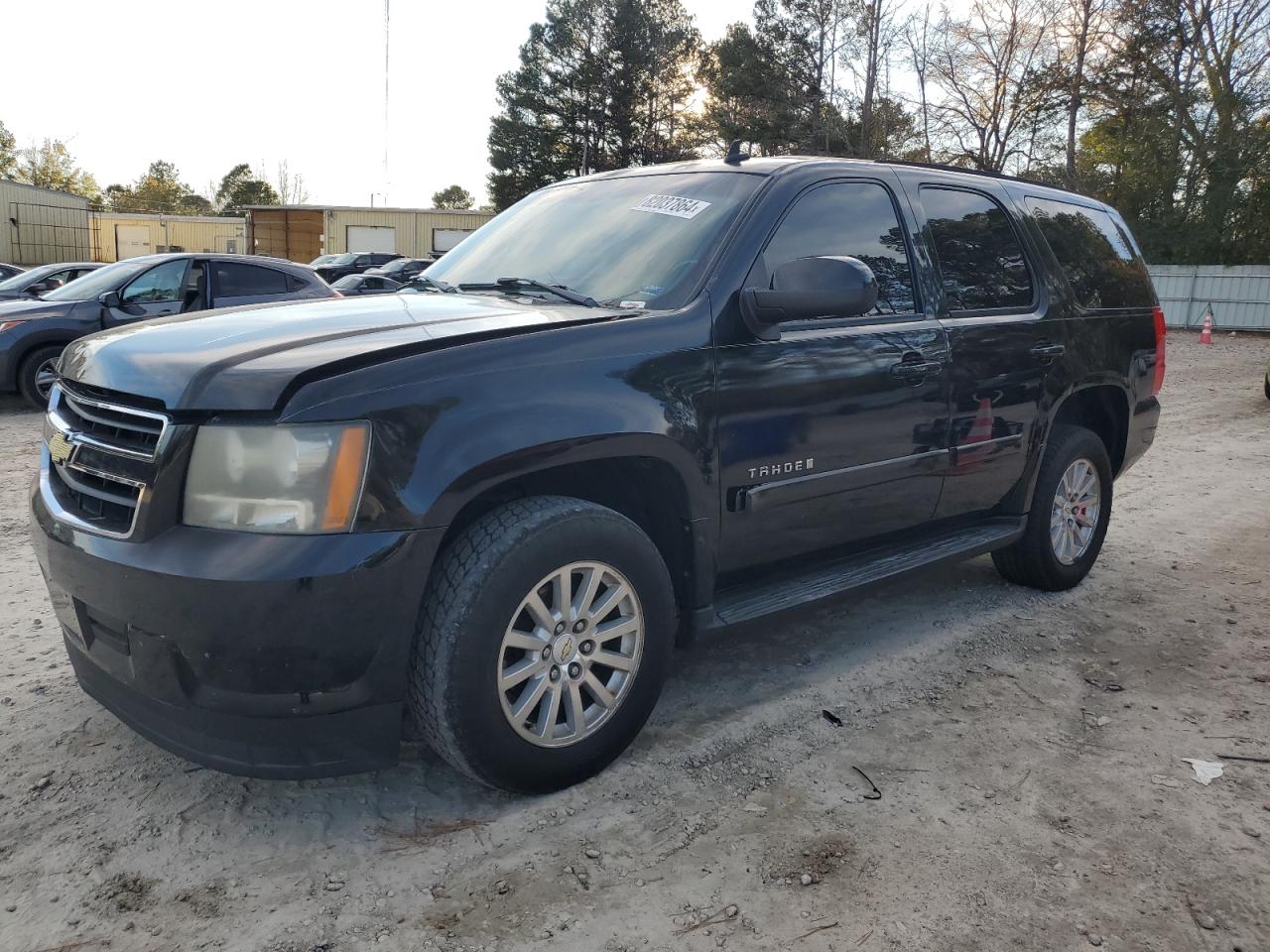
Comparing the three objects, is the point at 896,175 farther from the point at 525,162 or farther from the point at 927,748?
the point at 525,162

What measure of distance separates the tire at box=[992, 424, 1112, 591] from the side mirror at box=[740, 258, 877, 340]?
1910mm

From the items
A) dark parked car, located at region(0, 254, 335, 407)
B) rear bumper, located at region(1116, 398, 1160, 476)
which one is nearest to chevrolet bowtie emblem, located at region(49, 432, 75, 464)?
rear bumper, located at region(1116, 398, 1160, 476)

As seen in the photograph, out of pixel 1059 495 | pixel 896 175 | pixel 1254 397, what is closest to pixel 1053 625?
pixel 1059 495

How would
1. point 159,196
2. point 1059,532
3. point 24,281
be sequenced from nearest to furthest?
1. point 1059,532
2. point 24,281
3. point 159,196

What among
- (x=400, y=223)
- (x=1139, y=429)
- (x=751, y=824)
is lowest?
(x=751, y=824)

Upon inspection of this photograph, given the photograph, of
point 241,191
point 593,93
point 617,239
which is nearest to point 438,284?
point 617,239

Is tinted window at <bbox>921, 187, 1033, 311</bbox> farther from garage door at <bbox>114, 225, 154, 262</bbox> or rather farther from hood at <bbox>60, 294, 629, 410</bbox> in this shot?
garage door at <bbox>114, 225, 154, 262</bbox>

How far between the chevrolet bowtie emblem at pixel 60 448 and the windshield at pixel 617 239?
1511 mm

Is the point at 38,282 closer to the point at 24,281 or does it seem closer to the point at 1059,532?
the point at 24,281

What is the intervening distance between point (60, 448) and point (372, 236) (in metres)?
40.8

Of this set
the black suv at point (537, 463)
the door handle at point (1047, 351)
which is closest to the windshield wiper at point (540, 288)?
the black suv at point (537, 463)

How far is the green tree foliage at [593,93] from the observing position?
48.5 metres

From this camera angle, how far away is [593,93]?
160ft

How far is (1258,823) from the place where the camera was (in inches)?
113
